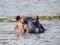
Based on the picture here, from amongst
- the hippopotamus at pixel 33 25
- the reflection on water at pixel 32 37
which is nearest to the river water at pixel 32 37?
the reflection on water at pixel 32 37

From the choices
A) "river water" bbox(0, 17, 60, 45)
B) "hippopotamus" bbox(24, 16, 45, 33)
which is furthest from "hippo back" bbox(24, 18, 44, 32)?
"river water" bbox(0, 17, 60, 45)

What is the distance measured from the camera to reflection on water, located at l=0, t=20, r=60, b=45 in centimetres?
1156

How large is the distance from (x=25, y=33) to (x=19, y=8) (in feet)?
18.0

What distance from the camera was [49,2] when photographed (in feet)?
65.8

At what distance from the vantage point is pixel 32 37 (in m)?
12.3

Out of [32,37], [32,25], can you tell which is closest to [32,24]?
[32,25]

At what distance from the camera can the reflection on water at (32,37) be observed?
11562mm

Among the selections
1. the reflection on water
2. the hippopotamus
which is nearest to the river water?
the reflection on water

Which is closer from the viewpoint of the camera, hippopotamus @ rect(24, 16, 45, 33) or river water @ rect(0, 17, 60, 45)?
river water @ rect(0, 17, 60, 45)

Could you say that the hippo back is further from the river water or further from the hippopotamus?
the river water

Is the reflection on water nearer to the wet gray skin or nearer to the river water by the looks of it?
the river water

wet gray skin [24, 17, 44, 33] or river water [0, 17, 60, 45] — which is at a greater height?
wet gray skin [24, 17, 44, 33]

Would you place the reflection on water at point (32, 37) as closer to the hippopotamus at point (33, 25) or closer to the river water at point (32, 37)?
the river water at point (32, 37)

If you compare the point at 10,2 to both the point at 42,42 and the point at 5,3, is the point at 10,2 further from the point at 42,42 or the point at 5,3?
the point at 42,42
